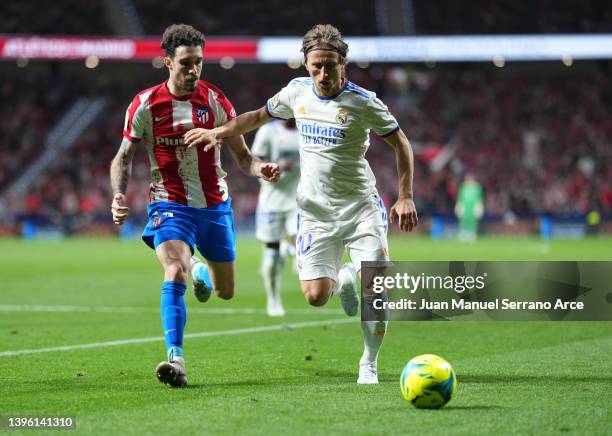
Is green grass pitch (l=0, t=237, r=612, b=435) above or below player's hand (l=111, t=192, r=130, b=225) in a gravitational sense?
below

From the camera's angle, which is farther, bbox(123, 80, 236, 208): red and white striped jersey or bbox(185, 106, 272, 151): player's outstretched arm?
bbox(123, 80, 236, 208): red and white striped jersey

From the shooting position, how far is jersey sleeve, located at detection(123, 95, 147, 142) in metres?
7.47

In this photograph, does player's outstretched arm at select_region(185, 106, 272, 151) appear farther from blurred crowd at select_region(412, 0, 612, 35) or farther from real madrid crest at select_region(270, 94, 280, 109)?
blurred crowd at select_region(412, 0, 612, 35)

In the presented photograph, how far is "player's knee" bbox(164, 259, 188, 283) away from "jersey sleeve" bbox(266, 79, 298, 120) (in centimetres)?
129

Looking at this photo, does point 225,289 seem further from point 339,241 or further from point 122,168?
point 122,168

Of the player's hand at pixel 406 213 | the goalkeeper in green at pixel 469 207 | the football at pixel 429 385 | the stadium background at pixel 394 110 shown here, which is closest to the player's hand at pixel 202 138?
the player's hand at pixel 406 213

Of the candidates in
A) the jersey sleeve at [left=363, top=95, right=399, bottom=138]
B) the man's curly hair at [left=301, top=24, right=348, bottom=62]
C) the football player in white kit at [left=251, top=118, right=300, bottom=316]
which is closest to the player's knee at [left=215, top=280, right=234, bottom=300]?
the jersey sleeve at [left=363, top=95, right=399, bottom=138]

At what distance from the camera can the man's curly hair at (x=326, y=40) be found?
22.8 feet

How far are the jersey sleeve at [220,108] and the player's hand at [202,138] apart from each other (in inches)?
19.0

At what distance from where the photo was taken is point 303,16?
38969mm

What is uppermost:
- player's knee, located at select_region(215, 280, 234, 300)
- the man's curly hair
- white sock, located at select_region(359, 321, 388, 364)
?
the man's curly hair

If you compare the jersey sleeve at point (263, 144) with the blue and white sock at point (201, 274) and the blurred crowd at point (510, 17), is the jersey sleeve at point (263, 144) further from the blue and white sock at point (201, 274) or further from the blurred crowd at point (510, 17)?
the blurred crowd at point (510, 17)

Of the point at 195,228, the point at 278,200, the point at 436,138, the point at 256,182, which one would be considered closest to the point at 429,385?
the point at 195,228

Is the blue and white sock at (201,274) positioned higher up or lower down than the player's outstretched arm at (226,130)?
lower down
